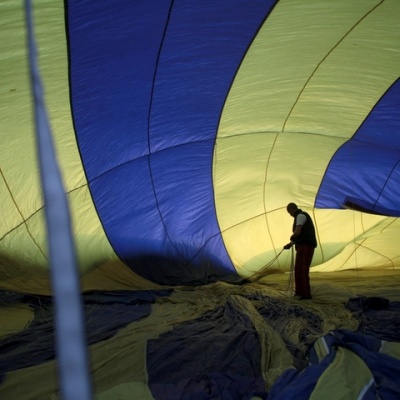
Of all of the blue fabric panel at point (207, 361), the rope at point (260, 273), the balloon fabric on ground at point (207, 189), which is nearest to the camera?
the blue fabric panel at point (207, 361)

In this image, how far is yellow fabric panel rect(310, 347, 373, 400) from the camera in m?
1.35

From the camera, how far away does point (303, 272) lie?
369 centimetres

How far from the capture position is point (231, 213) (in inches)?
184


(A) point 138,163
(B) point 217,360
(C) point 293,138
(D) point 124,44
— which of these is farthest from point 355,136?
(B) point 217,360

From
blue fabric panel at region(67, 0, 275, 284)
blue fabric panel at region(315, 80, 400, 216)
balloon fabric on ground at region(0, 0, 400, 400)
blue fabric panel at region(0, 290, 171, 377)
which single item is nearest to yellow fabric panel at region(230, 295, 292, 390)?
balloon fabric on ground at region(0, 0, 400, 400)

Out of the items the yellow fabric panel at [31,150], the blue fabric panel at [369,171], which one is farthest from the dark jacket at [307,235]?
the yellow fabric panel at [31,150]

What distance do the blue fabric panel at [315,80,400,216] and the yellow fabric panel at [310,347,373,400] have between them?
2424 mm

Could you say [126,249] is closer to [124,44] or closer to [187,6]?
[124,44]

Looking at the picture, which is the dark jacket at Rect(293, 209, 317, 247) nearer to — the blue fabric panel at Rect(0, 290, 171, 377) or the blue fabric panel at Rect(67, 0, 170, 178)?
the blue fabric panel at Rect(0, 290, 171, 377)

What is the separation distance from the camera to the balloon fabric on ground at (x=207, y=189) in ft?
6.39

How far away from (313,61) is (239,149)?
3.68 feet

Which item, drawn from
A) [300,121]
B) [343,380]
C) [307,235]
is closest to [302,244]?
[307,235]

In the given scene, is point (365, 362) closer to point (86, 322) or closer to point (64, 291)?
point (64, 291)

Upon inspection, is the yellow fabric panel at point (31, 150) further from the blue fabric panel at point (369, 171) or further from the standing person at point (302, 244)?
the blue fabric panel at point (369, 171)
